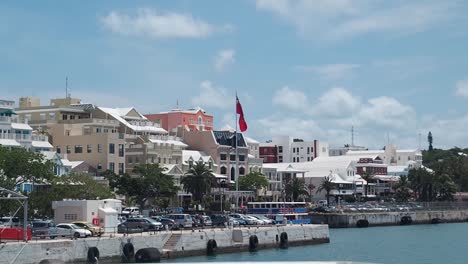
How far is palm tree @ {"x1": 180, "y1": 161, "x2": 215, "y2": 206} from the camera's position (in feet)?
442

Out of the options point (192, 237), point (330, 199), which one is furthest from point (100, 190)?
point (330, 199)

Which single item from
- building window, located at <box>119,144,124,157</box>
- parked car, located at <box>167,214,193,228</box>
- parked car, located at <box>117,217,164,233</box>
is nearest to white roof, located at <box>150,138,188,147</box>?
building window, located at <box>119,144,124,157</box>

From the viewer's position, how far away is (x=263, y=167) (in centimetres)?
16875

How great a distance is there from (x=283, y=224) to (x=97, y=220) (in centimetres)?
2689

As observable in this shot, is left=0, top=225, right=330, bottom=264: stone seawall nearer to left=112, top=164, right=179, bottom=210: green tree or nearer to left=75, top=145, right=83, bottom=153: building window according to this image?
left=112, top=164, right=179, bottom=210: green tree

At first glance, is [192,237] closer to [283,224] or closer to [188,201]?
[283,224]

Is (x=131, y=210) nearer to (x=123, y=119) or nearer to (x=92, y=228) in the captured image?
(x=123, y=119)

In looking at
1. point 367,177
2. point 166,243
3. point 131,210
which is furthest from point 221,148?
point 166,243

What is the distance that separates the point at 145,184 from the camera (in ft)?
406

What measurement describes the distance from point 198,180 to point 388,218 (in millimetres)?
37475

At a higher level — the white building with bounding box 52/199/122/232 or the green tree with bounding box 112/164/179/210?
the green tree with bounding box 112/164/179/210

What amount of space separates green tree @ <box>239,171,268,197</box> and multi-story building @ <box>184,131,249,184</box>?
366 cm

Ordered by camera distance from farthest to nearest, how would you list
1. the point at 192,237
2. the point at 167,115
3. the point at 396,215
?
the point at 167,115 < the point at 396,215 < the point at 192,237

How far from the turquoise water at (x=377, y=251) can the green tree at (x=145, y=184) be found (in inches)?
1079
